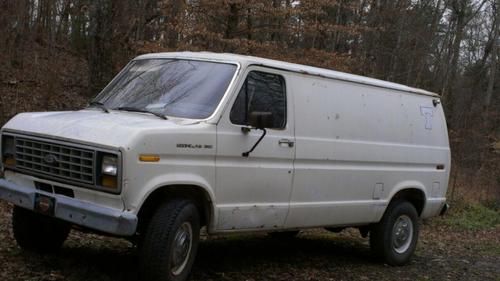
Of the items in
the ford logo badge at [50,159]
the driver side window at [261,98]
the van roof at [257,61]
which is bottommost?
the ford logo badge at [50,159]

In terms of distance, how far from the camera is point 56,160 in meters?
5.15

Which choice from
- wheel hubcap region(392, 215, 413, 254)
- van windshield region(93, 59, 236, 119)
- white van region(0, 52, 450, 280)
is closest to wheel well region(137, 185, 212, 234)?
white van region(0, 52, 450, 280)

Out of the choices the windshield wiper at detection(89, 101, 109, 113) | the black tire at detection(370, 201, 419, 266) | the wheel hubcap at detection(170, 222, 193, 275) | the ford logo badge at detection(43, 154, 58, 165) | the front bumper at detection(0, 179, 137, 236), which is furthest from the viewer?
the black tire at detection(370, 201, 419, 266)

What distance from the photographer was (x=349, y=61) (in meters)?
15.5

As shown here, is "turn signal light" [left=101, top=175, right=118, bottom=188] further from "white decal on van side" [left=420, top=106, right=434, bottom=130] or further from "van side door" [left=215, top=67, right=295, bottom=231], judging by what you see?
"white decal on van side" [left=420, top=106, right=434, bottom=130]

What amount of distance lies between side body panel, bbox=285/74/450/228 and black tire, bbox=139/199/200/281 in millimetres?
1490

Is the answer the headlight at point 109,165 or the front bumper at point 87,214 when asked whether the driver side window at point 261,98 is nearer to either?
the headlight at point 109,165

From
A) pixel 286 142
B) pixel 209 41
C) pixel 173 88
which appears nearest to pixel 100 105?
pixel 173 88

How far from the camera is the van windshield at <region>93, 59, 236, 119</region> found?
5723 mm

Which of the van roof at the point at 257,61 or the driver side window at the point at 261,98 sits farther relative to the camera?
the van roof at the point at 257,61

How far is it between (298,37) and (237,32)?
2.09 m

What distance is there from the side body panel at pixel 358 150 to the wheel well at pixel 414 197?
114 millimetres

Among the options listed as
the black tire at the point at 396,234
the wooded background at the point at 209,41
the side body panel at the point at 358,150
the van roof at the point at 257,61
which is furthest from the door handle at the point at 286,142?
the wooded background at the point at 209,41

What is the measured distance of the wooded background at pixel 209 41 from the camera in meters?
13.7
